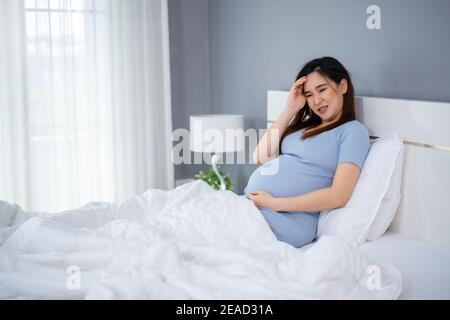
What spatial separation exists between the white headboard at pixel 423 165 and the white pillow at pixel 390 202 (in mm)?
37

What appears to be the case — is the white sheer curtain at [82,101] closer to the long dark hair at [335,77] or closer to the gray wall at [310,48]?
the gray wall at [310,48]

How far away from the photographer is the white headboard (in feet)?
7.09

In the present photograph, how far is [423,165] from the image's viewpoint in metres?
2.23

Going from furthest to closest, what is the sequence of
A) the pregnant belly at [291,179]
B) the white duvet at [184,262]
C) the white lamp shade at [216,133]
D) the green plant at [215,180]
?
the green plant at [215,180] → the white lamp shade at [216,133] → the pregnant belly at [291,179] → the white duvet at [184,262]

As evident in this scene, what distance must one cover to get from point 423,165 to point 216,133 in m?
1.40

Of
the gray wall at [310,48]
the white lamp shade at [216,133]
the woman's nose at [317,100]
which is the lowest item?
the white lamp shade at [216,133]

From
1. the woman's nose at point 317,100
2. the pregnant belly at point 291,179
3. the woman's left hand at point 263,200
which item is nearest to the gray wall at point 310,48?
the woman's nose at point 317,100

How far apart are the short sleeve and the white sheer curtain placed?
1.75m

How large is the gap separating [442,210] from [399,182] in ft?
0.65

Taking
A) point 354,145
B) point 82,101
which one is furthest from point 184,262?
point 82,101

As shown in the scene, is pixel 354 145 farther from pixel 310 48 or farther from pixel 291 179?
pixel 310 48

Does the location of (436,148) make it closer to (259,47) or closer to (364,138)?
(364,138)

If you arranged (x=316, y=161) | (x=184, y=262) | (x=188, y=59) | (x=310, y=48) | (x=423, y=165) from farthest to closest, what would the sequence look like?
(x=188, y=59) < (x=310, y=48) < (x=316, y=161) < (x=423, y=165) < (x=184, y=262)

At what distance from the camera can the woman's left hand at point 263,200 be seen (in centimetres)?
230
